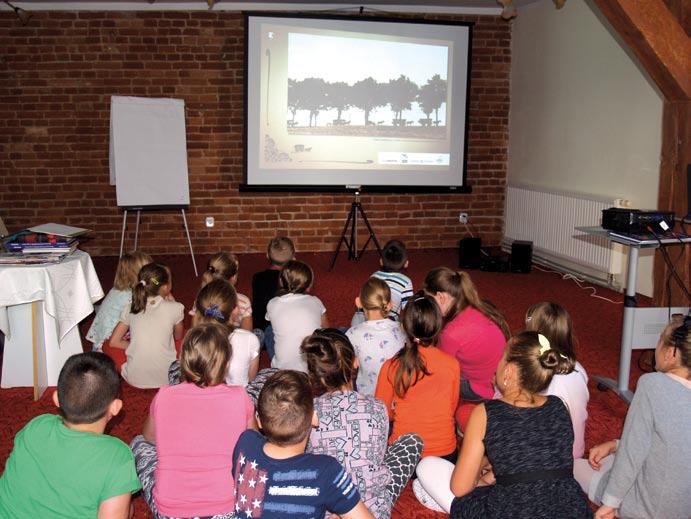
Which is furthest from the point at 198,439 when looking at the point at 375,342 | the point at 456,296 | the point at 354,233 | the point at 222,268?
the point at 354,233

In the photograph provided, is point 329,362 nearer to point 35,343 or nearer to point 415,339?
point 415,339

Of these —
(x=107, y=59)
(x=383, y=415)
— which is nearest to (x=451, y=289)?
(x=383, y=415)

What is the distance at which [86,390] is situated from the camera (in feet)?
6.31

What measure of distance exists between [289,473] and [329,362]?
1.91ft

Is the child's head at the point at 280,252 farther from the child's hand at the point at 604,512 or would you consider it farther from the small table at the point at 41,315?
the child's hand at the point at 604,512

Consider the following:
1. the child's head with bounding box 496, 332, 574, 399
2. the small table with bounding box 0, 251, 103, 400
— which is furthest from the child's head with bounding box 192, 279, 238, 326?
the child's head with bounding box 496, 332, 574, 399

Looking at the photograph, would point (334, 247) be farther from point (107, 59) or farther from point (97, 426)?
point (97, 426)

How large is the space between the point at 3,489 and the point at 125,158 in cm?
526

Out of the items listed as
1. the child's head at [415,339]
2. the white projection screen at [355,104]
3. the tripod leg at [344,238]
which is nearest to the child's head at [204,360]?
the child's head at [415,339]

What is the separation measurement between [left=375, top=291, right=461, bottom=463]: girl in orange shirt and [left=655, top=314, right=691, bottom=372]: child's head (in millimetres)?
710

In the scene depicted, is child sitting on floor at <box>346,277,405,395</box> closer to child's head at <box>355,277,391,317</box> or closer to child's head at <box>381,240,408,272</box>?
child's head at <box>355,277,391,317</box>

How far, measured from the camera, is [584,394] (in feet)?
8.90

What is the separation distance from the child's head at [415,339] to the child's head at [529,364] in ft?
1.60

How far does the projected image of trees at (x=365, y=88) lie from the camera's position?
735 cm
